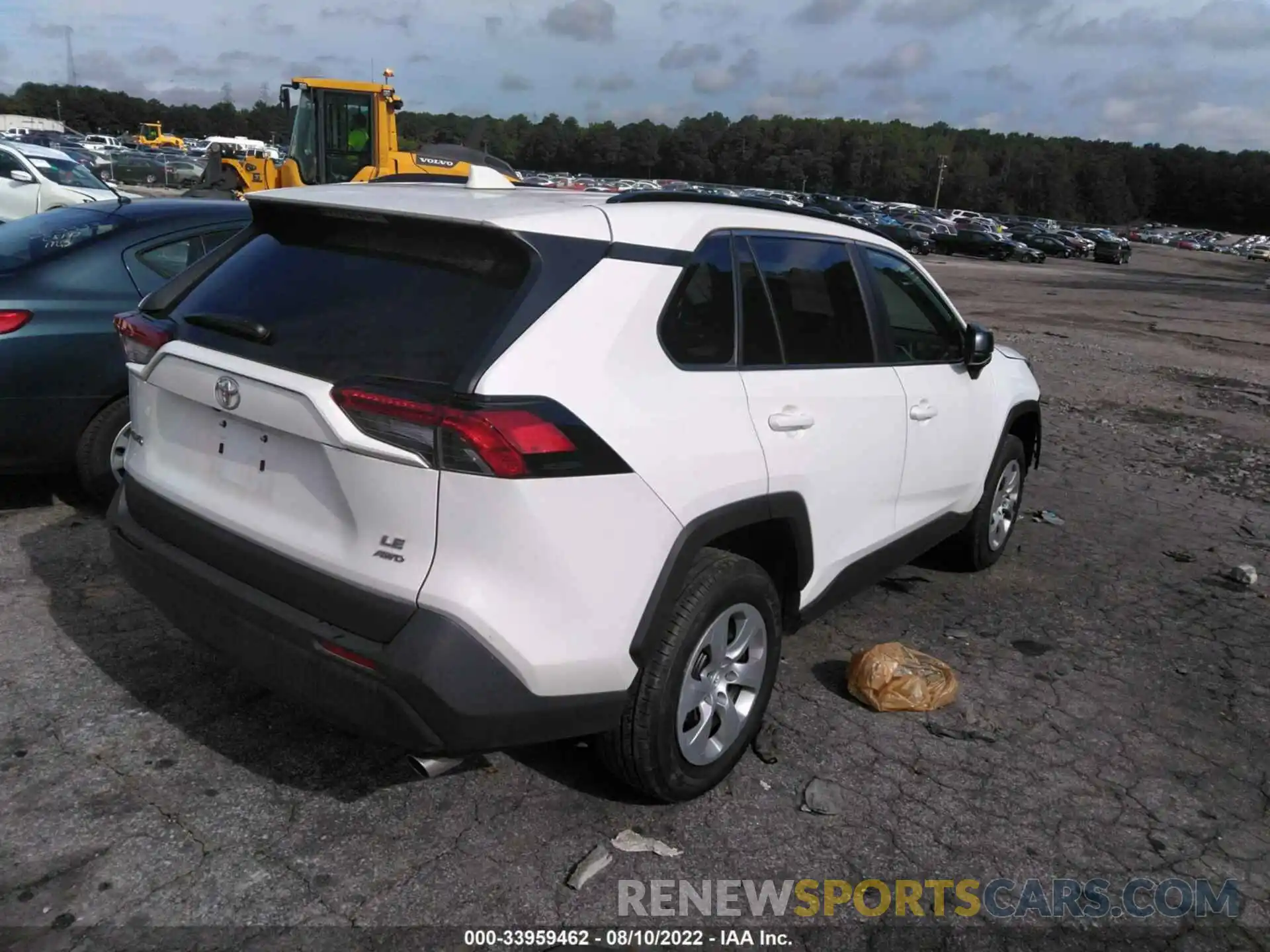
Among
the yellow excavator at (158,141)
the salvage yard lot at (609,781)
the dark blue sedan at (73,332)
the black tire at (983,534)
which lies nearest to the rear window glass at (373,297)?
the salvage yard lot at (609,781)

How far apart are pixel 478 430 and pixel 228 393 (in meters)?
0.87

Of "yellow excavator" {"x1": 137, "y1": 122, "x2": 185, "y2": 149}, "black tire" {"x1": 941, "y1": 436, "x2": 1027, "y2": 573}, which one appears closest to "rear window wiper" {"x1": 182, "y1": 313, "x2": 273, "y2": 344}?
"black tire" {"x1": 941, "y1": 436, "x2": 1027, "y2": 573}

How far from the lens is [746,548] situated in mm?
3260

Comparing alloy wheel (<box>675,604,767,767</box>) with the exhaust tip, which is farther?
alloy wheel (<box>675,604,767,767</box>)

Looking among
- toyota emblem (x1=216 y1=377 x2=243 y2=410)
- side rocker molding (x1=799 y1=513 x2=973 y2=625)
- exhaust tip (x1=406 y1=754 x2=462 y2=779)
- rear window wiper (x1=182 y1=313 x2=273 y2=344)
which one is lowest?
exhaust tip (x1=406 y1=754 x2=462 y2=779)

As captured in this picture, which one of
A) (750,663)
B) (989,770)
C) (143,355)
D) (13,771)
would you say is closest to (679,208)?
(750,663)

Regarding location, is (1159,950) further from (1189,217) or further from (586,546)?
(1189,217)

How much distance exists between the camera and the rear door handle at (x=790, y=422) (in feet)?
10.2

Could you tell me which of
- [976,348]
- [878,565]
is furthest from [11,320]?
[976,348]

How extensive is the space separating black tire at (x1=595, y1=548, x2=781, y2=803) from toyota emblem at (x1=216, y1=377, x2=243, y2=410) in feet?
4.33

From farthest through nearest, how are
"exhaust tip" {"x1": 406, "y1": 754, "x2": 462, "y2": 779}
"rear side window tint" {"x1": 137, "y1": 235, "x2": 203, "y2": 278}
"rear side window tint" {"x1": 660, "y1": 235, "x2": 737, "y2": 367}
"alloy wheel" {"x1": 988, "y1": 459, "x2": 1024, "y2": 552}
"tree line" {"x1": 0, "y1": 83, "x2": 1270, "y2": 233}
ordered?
"tree line" {"x1": 0, "y1": 83, "x2": 1270, "y2": 233}
"alloy wheel" {"x1": 988, "y1": 459, "x2": 1024, "y2": 552}
"rear side window tint" {"x1": 137, "y1": 235, "x2": 203, "y2": 278}
"rear side window tint" {"x1": 660, "y1": 235, "x2": 737, "y2": 367}
"exhaust tip" {"x1": 406, "y1": 754, "x2": 462, "y2": 779}

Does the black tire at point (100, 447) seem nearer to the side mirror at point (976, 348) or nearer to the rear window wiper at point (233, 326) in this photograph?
the rear window wiper at point (233, 326)

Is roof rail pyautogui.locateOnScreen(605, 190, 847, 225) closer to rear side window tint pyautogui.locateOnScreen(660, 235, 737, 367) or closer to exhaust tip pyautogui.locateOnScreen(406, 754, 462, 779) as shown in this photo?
rear side window tint pyautogui.locateOnScreen(660, 235, 737, 367)

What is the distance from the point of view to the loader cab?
1494 cm
